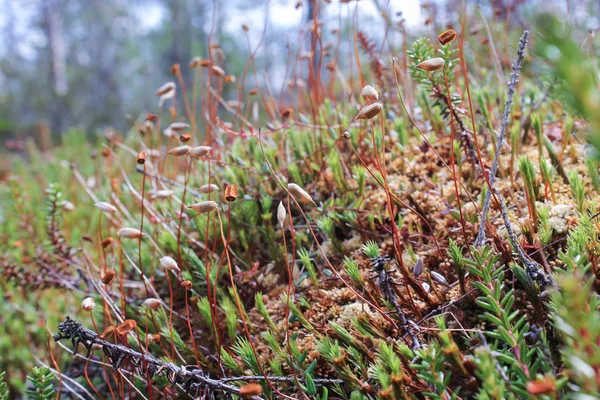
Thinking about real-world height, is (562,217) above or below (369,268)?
above

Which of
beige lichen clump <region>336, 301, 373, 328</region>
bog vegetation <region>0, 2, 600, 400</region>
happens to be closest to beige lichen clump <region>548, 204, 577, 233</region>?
bog vegetation <region>0, 2, 600, 400</region>

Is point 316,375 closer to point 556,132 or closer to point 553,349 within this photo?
point 553,349

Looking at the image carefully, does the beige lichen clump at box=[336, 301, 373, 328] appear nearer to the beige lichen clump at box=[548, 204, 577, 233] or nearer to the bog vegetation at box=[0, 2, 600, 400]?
the bog vegetation at box=[0, 2, 600, 400]

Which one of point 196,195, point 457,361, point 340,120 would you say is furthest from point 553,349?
point 196,195

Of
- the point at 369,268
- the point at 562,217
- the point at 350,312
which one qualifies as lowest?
the point at 350,312

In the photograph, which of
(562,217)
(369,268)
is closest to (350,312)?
(369,268)

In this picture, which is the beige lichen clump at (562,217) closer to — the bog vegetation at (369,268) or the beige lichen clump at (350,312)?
the bog vegetation at (369,268)

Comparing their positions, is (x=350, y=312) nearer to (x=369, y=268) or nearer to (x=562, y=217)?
(x=369, y=268)

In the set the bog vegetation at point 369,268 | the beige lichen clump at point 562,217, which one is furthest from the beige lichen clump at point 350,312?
the beige lichen clump at point 562,217

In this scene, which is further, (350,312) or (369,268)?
(369,268)
